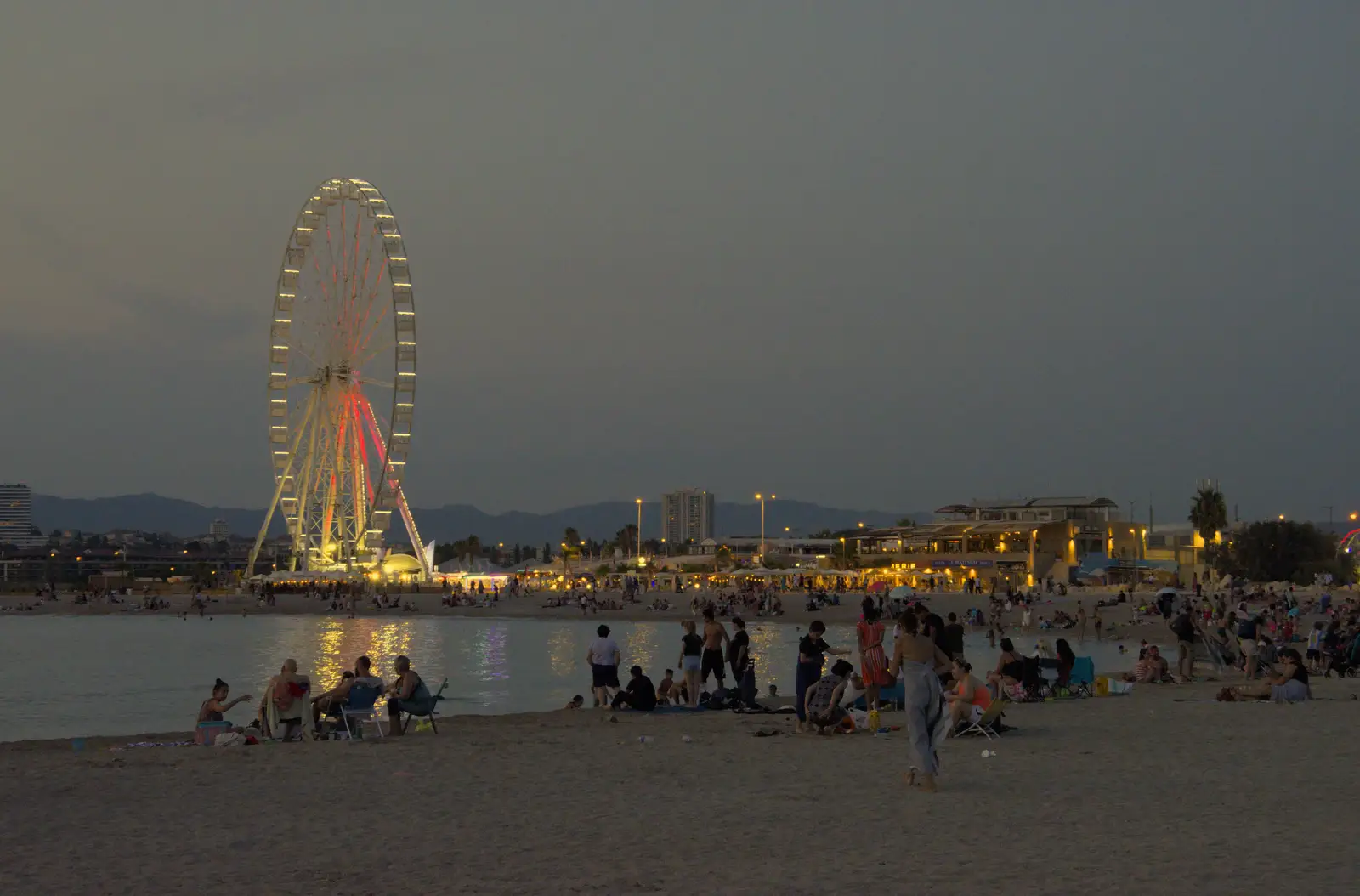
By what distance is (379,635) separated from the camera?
42.8 metres

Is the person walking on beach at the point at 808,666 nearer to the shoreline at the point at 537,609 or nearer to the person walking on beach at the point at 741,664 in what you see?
the person walking on beach at the point at 741,664

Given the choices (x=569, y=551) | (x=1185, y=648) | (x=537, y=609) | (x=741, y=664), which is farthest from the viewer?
(x=569, y=551)

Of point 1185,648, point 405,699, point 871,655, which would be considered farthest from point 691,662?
point 1185,648

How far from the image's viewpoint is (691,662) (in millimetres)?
13250

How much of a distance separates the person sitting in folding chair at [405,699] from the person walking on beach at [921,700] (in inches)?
184

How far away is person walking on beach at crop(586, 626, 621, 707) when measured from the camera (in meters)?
13.4

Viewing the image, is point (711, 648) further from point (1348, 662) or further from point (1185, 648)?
point (1348, 662)

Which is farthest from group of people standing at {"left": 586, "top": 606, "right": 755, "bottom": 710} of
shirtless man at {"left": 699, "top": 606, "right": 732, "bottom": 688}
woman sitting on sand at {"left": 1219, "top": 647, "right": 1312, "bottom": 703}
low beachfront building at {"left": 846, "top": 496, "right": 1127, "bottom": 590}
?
low beachfront building at {"left": 846, "top": 496, "right": 1127, "bottom": 590}

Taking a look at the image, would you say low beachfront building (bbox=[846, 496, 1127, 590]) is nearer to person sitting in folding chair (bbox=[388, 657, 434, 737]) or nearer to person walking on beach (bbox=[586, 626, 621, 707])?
person walking on beach (bbox=[586, 626, 621, 707])

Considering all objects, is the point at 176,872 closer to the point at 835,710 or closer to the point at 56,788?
the point at 56,788

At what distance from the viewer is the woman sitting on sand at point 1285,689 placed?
43.7 ft

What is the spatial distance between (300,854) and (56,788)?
110 inches

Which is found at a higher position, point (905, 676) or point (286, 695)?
point (905, 676)

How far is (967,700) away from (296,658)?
86.0ft
